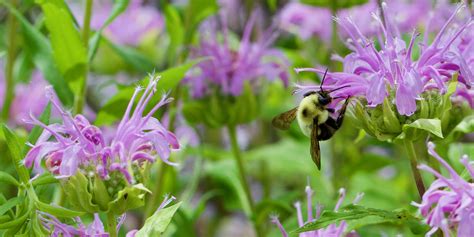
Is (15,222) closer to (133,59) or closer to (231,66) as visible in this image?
(133,59)

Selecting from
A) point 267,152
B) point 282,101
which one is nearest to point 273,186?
point 282,101

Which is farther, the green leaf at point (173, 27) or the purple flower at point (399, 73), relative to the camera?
the green leaf at point (173, 27)

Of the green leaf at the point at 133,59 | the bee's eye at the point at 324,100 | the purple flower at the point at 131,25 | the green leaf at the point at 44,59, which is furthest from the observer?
the purple flower at the point at 131,25

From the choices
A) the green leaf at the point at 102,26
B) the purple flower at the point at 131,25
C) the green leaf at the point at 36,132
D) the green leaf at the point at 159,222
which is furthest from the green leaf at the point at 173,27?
the purple flower at the point at 131,25

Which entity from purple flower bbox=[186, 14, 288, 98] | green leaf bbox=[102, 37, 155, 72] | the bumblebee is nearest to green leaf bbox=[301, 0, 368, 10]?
purple flower bbox=[186, 14, 288, 98]

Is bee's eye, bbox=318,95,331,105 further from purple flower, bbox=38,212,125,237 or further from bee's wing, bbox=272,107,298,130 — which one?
purple flower, bbox=38,212,125,237

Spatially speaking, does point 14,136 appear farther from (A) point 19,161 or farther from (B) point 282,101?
(B) point 282,101

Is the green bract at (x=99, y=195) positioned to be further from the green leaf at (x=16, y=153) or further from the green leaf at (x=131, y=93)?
the green leaf at (x=131, y=93)
